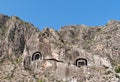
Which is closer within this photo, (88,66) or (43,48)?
(88,66)

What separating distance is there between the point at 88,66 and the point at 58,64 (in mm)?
5847

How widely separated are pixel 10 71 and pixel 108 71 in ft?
61.9

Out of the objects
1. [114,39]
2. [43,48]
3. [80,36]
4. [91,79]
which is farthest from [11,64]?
[80,36]

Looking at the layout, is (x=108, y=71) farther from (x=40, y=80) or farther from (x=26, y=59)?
(x=26, y=59)

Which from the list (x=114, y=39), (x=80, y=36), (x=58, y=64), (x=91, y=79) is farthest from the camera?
(x=80, y=36)

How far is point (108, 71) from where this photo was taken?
59312mm

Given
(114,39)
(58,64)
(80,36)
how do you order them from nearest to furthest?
1. (58,64)
2. (114,39)
3. (80,36)

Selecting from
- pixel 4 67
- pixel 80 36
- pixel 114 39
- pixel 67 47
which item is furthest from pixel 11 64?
pixel 80 36

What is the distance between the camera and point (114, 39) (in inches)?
4048

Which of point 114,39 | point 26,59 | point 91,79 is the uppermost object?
point 114,39

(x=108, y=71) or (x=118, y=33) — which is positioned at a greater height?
(x=118, y=33)

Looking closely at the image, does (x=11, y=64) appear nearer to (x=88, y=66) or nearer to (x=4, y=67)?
(x=4, y=67)

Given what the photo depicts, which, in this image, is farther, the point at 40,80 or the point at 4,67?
the point at 4,67

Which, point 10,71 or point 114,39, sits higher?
point 114,39
